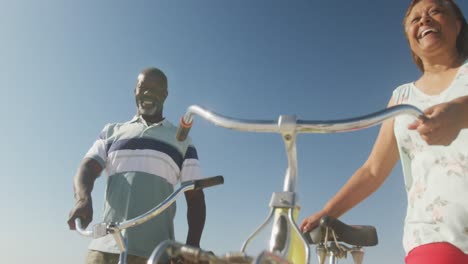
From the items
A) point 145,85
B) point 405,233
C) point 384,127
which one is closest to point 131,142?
point 145,85

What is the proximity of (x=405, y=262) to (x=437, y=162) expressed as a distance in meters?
0.47

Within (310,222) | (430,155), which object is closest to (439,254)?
(430,155)

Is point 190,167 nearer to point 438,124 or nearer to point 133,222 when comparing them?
point 133,222

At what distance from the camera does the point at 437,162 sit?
1.96 meters

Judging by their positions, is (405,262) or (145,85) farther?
(145,85)

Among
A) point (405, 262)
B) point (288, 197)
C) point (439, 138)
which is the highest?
point (439, 138)

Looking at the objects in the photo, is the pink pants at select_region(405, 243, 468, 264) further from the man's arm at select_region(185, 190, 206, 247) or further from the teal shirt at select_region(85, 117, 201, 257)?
the teal shirt at select_region(85, 117, 201, 257)

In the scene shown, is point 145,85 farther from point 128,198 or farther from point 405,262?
point 405,262

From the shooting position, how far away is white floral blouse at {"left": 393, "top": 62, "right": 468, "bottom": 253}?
1.87 meters

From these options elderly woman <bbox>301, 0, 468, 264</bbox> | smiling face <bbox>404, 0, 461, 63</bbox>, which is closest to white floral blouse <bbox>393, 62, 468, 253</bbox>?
elderly woman <bbox>301, 0, 468, 264</bbox>

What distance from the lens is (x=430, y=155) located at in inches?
78.4

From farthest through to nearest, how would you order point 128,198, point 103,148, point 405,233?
point 103,148 < point 128,198 < point 405,233

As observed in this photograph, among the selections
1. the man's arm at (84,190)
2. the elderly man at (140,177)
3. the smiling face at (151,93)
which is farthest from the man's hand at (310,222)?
the smiling face at (151,93)

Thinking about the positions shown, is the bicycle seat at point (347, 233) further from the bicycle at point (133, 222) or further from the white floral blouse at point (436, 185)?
the bicycle at point (133, 222)
